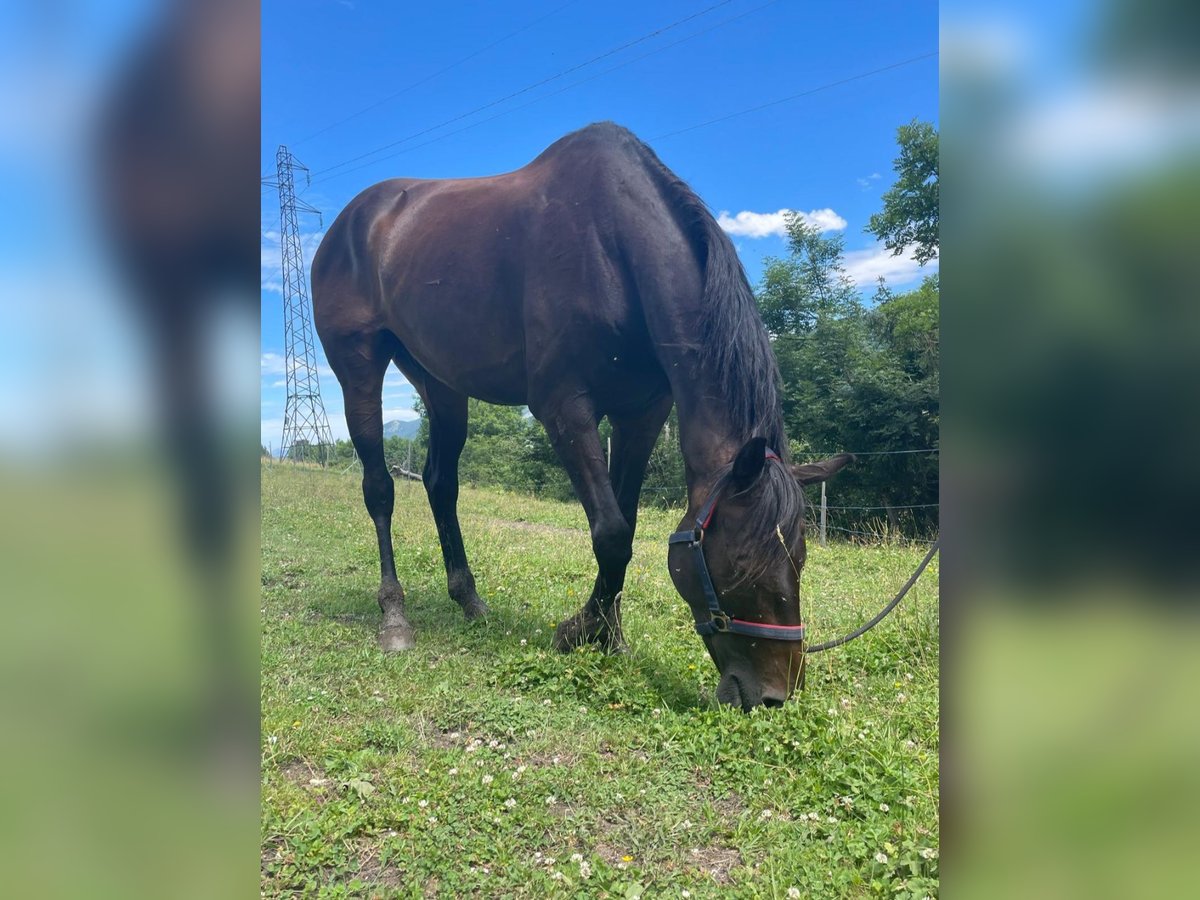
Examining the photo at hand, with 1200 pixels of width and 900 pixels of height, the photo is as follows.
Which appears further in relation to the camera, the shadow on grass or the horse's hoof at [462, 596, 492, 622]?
the horse's hoof at [462, 596, 492, 622]

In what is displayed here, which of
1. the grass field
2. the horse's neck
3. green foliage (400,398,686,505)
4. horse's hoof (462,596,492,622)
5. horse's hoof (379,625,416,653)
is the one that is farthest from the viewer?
green foliage (400,398,686,505)

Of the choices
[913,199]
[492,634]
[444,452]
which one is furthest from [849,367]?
[492,634]

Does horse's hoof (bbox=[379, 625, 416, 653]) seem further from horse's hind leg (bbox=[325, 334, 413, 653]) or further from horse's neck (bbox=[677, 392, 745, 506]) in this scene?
horse's neck (bbox=[677, 392, 745, 506])

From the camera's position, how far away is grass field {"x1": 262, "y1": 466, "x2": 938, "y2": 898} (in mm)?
1699

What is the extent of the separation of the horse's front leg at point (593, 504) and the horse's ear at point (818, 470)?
919mm

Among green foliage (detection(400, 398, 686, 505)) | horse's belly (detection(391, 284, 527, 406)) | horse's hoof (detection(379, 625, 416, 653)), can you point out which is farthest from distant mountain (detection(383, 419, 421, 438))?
horse's hoof (detection(379, 625, 416, 653))

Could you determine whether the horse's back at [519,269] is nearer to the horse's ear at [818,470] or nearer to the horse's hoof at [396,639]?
the horse's ear at [818,470]

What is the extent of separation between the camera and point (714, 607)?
265cm

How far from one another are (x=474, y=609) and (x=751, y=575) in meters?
2.24

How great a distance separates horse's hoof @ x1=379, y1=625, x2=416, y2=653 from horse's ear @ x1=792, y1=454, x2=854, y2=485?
2.18 metres
